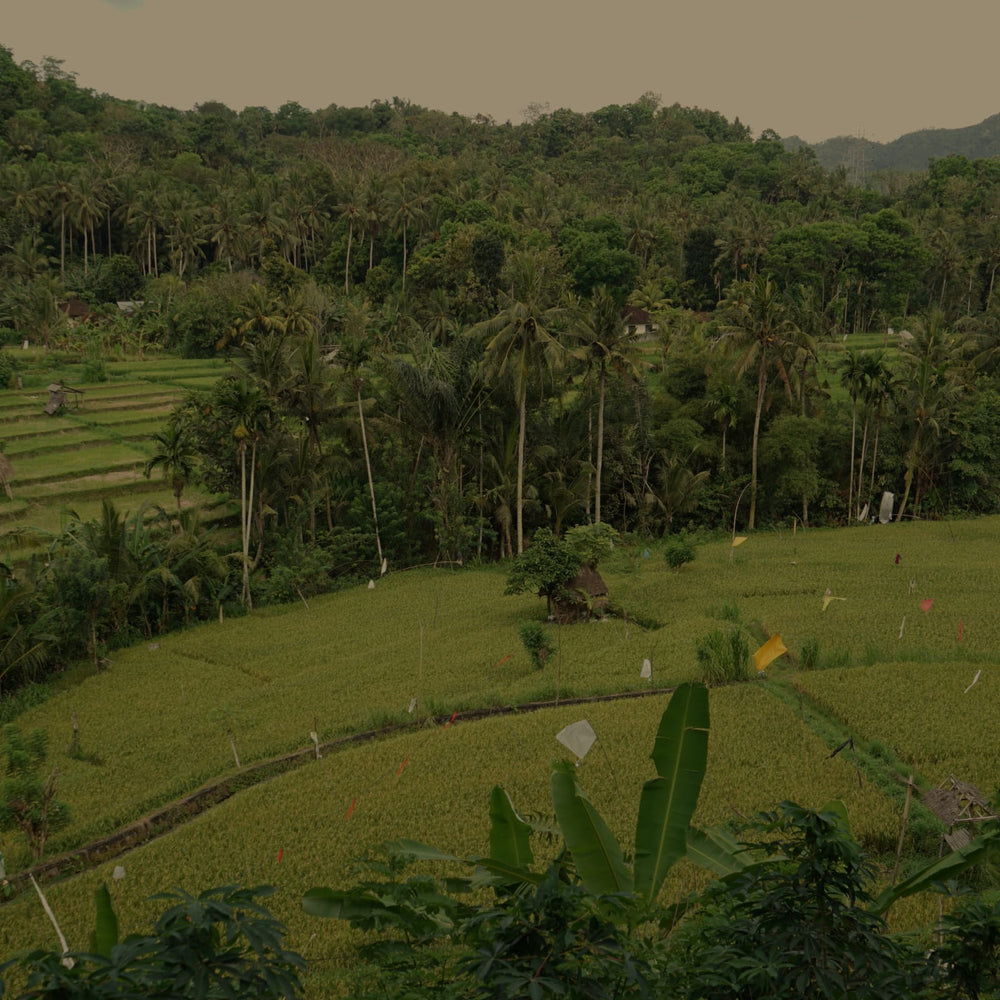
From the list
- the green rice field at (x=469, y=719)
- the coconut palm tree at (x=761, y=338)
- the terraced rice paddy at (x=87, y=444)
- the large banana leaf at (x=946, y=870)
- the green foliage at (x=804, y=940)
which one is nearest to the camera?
the green foliage at (x=804, y=940)

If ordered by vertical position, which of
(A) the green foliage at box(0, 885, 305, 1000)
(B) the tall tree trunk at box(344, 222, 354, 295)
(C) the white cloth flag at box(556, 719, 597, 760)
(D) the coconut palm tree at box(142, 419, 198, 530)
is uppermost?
(B) the tall tree trunk at box(344, 222, 354, 295)

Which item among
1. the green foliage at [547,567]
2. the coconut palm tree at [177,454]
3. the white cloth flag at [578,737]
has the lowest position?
the green foliage at [547,567]

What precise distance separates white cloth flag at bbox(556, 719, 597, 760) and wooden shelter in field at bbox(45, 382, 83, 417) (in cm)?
3541

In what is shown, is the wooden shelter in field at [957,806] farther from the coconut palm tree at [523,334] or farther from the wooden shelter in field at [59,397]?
the wooden shelter in field at [59,397]

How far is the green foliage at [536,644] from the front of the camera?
58.3ft

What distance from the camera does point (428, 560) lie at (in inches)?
1218

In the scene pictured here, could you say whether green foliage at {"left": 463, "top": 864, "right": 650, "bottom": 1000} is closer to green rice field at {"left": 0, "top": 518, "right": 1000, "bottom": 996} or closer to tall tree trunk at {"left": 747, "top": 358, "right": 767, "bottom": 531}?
green rice field at {"left": 0, "top": 518, "right": 1000, "bottom": 996}

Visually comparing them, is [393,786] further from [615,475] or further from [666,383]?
[666,383]

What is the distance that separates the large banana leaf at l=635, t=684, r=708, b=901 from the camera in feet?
19.2

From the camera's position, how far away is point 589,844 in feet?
18.7

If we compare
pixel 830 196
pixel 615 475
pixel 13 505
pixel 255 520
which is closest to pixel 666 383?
pixel 615 475

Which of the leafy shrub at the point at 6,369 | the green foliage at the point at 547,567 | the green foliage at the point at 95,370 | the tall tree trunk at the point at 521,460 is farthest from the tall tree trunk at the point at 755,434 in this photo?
the leafy shrub at the point at 6,369

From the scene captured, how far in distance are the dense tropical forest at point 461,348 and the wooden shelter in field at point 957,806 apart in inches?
675

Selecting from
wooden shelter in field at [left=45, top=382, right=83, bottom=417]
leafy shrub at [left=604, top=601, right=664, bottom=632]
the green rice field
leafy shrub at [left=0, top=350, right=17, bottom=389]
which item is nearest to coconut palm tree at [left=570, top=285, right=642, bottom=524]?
leafy shrub at [left=604, top=601, right=664, bottom=632]
